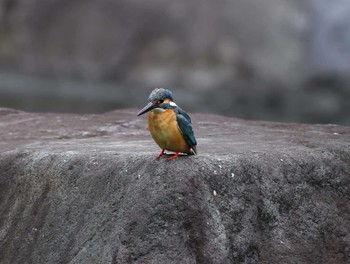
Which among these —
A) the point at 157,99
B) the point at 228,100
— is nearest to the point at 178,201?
the point at 157,99

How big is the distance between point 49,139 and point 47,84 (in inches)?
373

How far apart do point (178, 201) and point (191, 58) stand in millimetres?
9865

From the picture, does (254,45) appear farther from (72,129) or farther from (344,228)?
(344,228)

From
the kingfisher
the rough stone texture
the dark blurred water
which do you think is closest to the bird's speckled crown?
the kingfisher

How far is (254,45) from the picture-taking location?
546 inches

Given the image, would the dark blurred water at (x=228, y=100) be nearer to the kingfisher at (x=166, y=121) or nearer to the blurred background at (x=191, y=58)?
the blurred background at (x=191, y=58)

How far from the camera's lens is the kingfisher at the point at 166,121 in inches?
166

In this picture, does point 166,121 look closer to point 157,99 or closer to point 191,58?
point 157,99

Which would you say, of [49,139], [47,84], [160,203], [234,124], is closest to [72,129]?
[49,139]

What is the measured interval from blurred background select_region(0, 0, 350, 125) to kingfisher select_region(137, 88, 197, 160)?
8047mm

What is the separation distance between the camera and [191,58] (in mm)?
14102

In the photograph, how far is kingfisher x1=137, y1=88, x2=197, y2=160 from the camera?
4.22m

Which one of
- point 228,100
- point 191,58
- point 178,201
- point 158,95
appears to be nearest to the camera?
point 158,95

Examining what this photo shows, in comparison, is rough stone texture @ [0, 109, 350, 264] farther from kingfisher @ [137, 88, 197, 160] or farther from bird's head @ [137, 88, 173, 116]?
bird's head @ [137, 88, 173, 116]
